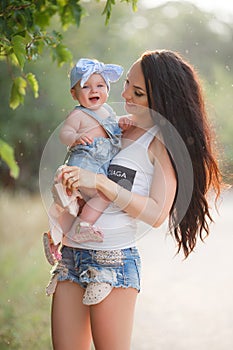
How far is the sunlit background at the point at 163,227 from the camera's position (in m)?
5.31

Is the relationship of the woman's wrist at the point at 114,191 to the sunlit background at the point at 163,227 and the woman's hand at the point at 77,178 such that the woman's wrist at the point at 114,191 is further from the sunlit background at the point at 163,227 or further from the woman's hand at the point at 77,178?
the sunlit background at the point at 163,227

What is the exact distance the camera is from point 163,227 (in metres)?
6.89

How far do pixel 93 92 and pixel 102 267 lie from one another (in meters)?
0.47

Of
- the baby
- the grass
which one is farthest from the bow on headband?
the grass

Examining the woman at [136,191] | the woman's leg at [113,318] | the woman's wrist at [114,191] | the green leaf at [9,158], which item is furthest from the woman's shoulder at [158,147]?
the green leaf at [9,158]

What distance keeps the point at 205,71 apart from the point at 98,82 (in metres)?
4.30

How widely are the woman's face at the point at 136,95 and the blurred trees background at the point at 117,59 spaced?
360cm

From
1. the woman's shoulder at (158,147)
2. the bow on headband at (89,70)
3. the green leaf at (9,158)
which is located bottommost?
the woman's shoulder at (158,147)

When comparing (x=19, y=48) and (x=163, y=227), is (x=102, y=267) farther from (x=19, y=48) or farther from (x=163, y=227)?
(x=163, y=227)

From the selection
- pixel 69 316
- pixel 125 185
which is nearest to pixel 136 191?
pixel 125 185

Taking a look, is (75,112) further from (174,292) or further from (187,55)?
(187,55)

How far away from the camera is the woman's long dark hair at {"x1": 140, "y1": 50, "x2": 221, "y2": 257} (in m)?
2.30

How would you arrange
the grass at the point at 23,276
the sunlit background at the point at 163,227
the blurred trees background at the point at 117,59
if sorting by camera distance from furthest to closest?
1. the blurred trees background at the point at 117,59
2. the sunlit background at the point at 163,227
3. the grass at the point at 23,276

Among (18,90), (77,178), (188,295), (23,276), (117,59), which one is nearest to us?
(18,90)
